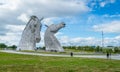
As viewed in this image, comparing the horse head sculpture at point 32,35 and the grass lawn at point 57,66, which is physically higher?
the horse head sculpture at point 32,35

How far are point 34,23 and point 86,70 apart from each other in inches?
2346

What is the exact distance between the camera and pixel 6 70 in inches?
793

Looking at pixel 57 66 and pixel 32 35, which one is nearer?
pixel 57 66

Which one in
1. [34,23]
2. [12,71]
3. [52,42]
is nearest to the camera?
[12,71]

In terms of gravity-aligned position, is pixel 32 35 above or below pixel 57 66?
above

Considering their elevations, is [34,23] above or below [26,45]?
above

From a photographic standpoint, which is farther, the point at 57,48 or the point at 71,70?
the point at 57,48

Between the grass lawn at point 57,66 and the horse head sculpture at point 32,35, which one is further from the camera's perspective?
the horse head sculpture at point 32,35

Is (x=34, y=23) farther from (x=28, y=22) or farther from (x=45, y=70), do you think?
(x=45, y=70)

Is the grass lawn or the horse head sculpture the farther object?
the horse head sculpture

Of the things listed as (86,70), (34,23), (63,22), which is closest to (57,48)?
(63,22)

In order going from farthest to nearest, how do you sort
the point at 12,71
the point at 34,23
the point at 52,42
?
1. the point at 34,23
2. the point at 52,42
3. the point at 12,71

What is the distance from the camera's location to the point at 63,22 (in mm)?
71688

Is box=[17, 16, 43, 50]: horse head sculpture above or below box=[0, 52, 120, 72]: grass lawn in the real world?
above
